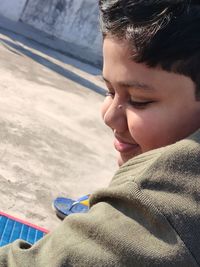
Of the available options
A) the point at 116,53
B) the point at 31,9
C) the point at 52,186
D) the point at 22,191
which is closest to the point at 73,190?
the point at 52,186

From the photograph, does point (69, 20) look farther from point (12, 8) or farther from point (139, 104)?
point (139, 104)

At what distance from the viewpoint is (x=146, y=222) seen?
69 centimetres

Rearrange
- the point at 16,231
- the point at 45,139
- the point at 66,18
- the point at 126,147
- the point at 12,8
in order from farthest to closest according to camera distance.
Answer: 1. the point at 66,18
2. the point at 12,8
3. the point at 45,139
4. the point at 16,231
5. the point at 126,147

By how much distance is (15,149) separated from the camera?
3.59 meters

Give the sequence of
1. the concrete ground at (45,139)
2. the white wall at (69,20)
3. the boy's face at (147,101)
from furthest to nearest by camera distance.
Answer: the white wall at (69,20) < the concrete ground at (45,139) < the boy's face at (147,101)

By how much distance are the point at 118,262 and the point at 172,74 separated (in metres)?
0.30

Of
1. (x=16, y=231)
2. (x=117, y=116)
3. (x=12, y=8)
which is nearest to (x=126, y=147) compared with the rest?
(x=117, y=116)

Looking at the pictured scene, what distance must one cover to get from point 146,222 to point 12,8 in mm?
9029

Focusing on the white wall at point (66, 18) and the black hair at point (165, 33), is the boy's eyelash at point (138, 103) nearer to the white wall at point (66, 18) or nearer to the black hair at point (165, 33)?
the black hair at point (165, 33)

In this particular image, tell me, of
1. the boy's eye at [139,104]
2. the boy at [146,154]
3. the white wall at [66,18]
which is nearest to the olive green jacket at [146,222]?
the boy at [146,154]

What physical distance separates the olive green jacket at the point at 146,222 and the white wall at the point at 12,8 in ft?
29.3

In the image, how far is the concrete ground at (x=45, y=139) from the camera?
10.1 feet

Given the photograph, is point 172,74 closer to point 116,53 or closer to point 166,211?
point 116,53

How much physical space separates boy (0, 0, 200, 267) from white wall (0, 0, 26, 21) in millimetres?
8711
